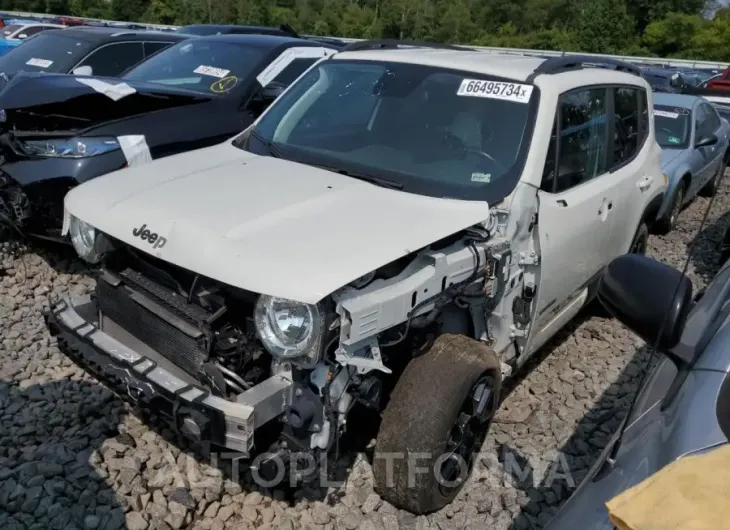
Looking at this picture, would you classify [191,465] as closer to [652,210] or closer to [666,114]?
[652,210]

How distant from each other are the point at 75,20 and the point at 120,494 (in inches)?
1254

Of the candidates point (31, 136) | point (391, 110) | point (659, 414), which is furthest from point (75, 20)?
point (659, 414)

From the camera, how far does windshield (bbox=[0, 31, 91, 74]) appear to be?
23.9 ft

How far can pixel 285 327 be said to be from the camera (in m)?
2.59

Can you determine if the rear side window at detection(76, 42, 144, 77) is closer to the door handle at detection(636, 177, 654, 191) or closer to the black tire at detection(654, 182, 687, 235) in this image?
the door handle at detection(636, 177, 654, 191)

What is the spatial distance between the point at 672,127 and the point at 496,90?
18.7ft

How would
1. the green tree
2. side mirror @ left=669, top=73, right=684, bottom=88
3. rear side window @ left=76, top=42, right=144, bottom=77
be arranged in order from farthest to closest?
1. the green tree
2. side mirror @ left=669, top=73, right=684, bottom=88
3. rear side window @ left=76, top=42, right=144, bottom=77

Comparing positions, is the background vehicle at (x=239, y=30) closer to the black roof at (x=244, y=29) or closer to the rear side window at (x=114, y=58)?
the black roof at (x=244, y=29)

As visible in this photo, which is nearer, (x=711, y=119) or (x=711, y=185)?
(x=711, y=119)

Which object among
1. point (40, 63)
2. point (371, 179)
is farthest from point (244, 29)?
point (371, 179)

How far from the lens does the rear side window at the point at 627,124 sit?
4.50 m

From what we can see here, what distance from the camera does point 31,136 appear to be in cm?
488

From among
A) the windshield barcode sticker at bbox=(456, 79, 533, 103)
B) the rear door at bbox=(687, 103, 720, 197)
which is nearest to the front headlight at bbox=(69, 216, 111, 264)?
the windshield barcode sticker at bbox=(456, 79, 533, 103)

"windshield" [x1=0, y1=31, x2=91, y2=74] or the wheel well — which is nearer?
"windshield" [x1=0, y1=31, x2=91, y2=74]
